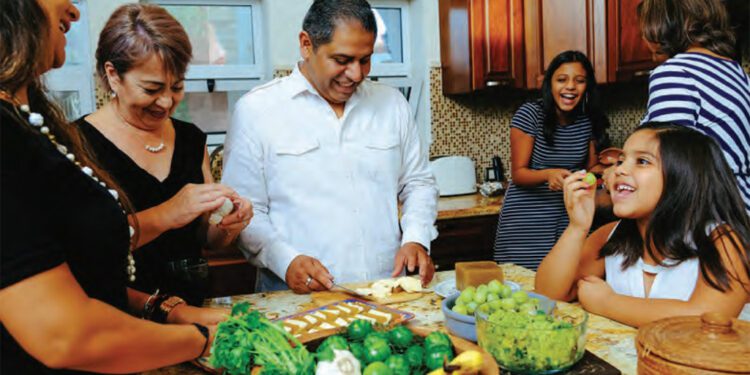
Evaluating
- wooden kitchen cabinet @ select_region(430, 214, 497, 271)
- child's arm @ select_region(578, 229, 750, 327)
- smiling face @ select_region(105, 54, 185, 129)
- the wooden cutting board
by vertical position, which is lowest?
wooden kitchen cabinet @ select_region(430, 214, 497, 271)

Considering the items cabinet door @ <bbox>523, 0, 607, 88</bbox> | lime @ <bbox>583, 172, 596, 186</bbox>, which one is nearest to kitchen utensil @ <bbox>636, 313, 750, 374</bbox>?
lime @ <bbox>583, 172, 596, 186</bbox>

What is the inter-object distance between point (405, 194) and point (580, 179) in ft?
2.42

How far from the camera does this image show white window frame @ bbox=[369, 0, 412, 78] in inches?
161

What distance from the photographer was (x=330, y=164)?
198cm

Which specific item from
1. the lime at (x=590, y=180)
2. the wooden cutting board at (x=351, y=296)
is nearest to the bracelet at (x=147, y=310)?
the wooden cutting board at (x=351, y=296)

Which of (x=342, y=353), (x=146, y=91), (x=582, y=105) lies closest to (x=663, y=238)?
(x=342, y=353)

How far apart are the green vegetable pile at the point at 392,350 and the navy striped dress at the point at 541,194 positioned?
2.06m

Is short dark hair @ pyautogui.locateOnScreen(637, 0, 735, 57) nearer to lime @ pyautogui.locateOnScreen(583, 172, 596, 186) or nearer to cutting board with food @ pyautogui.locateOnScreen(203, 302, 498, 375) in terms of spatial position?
lime @ pyautogui.locateOnScreen(583, 172, 596, 186)

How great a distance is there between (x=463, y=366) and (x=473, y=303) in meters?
0.35

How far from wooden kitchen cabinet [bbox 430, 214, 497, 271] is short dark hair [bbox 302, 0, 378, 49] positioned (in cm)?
167

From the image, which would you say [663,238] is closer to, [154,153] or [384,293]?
[384,293]

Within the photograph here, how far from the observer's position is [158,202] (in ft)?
5.17

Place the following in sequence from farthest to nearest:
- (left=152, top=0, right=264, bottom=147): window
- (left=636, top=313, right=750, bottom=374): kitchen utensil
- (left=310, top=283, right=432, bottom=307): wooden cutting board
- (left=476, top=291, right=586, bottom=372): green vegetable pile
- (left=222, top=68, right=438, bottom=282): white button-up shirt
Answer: (left=152, top=0, right=264, bottom=147): window < (left=222, top=68, right=438, bottom=282): white button-up shirt < (left=310, top=283, right=432, bottom=307): wooden cutting board < (left=476, top=291, right=586, bottom=372): green vegetable pile < (left=636, top=313, right=750, bottom=374): kitchen utensil

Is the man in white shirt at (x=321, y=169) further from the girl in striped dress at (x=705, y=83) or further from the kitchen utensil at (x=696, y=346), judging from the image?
the kitchen utensil at (x=696, y=346)
